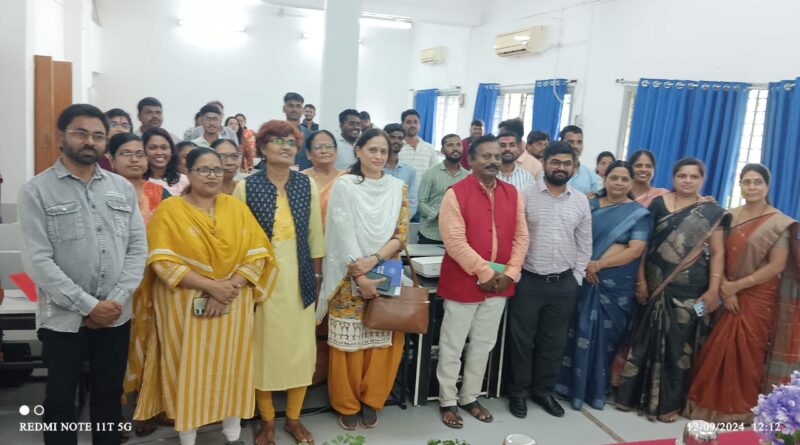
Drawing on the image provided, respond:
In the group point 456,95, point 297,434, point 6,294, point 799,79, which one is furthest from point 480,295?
point 456,95

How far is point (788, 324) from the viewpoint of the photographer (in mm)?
3166

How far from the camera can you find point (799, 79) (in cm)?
433

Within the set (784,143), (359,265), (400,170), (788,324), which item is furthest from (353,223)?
(784,143)

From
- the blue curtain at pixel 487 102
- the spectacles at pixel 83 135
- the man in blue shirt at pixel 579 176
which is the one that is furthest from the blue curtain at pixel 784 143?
the spectacles at pixel 83 135

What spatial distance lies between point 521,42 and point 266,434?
6.40 metres

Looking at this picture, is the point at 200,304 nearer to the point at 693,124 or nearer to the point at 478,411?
the point at 478,411

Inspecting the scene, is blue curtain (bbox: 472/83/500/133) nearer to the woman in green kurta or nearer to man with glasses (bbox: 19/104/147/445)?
the woman in green kurta

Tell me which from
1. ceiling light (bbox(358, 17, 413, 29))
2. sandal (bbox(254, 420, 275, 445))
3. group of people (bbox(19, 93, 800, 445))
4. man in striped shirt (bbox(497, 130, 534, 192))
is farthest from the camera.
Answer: ceiling light (bbox(358, 17, 413, 29))

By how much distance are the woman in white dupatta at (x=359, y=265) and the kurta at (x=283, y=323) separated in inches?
7.0

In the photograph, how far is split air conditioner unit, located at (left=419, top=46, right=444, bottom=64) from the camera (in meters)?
10.3

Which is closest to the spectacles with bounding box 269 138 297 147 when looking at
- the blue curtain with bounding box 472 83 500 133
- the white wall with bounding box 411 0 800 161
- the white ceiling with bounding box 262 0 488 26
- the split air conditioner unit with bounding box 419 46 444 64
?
the white wall with bounding box 411 0 800 161

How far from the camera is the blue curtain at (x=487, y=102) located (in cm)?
869

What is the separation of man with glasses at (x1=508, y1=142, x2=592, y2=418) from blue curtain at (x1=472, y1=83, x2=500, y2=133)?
18.2 ft

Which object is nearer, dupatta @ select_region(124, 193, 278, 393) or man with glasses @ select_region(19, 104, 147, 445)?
man with glasses @ select_region(19, 104, 147, 445)
